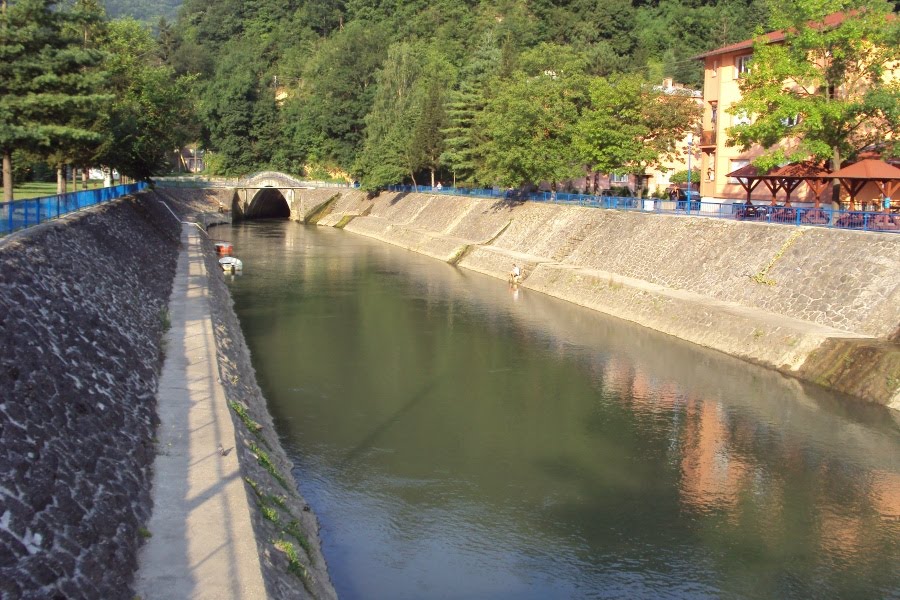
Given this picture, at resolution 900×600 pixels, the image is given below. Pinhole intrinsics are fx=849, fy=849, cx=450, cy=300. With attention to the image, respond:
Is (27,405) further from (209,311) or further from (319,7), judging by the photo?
(319,7)

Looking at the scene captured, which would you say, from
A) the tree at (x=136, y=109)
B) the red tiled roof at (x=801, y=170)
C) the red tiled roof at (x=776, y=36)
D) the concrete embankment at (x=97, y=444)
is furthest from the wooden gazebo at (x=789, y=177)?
the tree at (x=136, y=109)

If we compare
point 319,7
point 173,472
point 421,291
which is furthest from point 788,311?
point 319,7

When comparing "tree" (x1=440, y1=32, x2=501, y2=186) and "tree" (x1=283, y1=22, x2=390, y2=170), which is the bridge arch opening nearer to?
"tree" (x1=283, y1=22, x2=390, y2=170)

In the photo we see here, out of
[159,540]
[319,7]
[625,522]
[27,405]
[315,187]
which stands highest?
[319,7]

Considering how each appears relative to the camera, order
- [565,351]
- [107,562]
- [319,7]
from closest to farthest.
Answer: [107,562], [565,351], [319,7]

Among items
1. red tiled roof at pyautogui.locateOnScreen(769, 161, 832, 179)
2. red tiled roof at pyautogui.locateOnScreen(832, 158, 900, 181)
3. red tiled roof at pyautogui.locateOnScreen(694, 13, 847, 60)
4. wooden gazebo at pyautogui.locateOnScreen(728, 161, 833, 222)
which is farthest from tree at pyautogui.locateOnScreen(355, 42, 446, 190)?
red tiled roof at pyautogui.locateOnScreen(832, 158, 900, 181)

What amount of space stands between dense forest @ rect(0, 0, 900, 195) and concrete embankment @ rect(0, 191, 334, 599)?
13.1m

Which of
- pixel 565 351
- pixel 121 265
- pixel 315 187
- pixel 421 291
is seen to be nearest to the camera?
pixel 121 265

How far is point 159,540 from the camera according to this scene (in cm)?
1162

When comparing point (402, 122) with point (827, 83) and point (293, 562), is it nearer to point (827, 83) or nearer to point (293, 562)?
point (827, 83)

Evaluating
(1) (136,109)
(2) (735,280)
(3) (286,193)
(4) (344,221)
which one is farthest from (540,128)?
(3) (286,193)

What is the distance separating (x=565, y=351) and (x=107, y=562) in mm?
20920

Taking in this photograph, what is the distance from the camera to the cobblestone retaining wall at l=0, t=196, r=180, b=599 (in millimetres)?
9844

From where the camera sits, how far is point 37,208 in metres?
23.6
